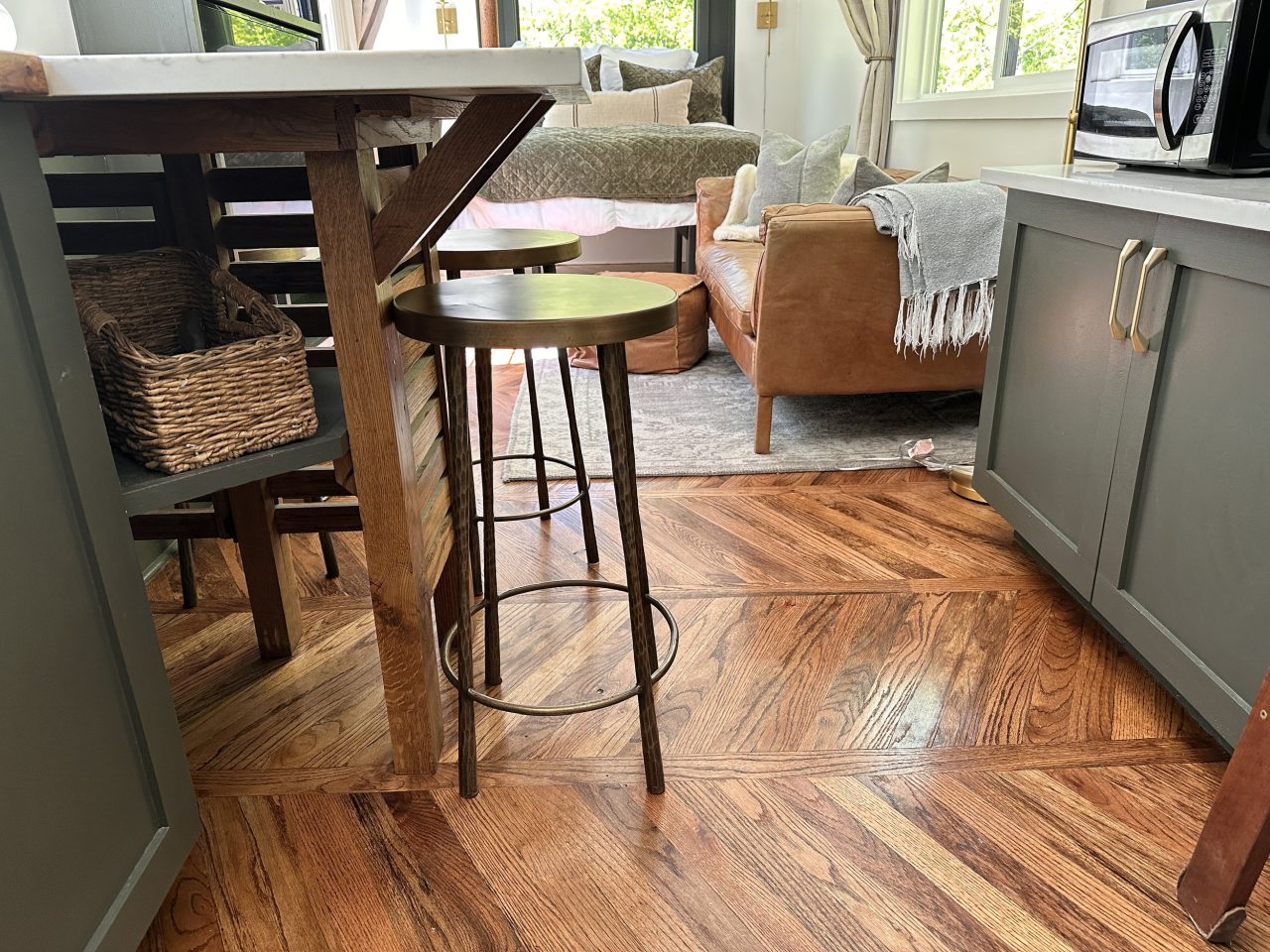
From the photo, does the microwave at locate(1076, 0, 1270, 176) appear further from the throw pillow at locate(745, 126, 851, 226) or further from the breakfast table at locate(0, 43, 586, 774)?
the throw pillow at locate(745, 126, 851, 226)

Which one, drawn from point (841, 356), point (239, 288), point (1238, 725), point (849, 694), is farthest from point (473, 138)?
point (841, 356)

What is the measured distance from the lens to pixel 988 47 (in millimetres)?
3877

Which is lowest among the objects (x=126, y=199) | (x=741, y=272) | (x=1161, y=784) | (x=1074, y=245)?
(x=1161, y=784)

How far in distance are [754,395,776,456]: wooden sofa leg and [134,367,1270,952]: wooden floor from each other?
714mm

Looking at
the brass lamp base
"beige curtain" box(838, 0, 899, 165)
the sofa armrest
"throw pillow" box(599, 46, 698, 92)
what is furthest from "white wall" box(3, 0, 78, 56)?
"throw pillow" box(599, 46, 698, 92)

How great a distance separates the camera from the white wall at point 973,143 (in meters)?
3.18

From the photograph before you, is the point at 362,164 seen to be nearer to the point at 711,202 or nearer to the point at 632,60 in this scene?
the point at 711,202

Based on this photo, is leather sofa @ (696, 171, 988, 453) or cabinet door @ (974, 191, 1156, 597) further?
leather sofa @ (696, 171, 988, 453)

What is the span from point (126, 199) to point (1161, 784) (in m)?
1.89

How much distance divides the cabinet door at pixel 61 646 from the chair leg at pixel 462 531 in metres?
0.38

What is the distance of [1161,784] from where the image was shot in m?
1.35

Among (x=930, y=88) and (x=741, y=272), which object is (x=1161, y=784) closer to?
(x=741, y=272)

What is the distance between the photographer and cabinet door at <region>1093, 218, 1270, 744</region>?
47.1 inches

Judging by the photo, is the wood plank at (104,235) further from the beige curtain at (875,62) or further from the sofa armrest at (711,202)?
the beige curtain at (875,62)
